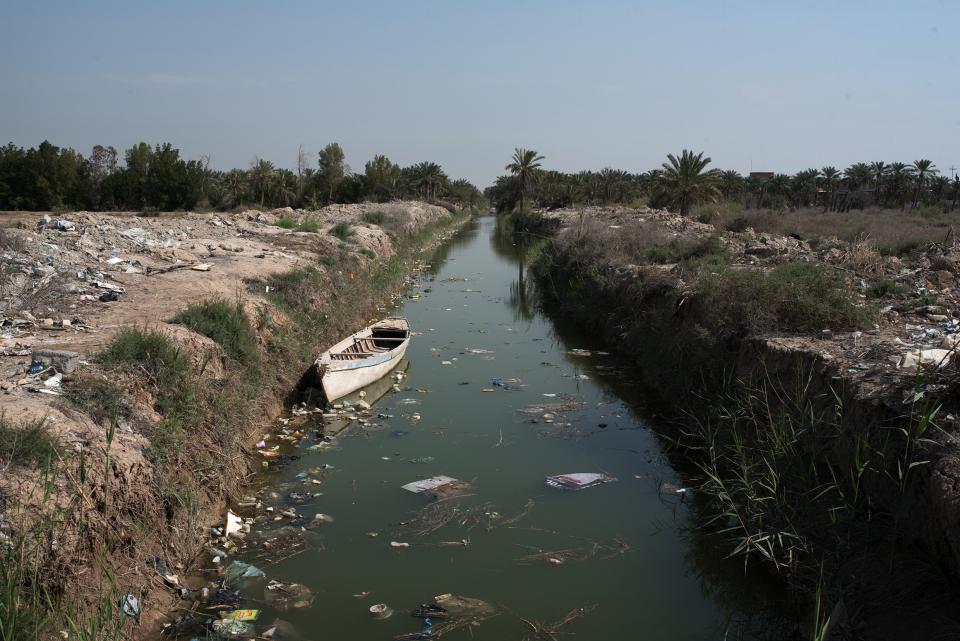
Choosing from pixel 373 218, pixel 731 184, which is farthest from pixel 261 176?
pixel 731 184

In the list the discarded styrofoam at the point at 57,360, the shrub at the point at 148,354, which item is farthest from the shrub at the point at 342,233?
the discarded styrofoam at the point at 57,360

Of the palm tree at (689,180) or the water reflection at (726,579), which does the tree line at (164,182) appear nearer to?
the palm tree at (689,180)

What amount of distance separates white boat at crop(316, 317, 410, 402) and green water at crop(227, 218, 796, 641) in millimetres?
496

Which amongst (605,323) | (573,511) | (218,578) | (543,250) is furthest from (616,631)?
(543,250)

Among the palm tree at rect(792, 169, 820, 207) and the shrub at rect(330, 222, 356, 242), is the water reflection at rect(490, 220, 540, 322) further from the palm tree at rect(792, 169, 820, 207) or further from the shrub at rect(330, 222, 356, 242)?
the palm tree at rect(792, 169, 820, 207)

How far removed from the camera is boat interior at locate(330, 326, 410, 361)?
1145cm

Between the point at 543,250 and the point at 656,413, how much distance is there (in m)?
17.8

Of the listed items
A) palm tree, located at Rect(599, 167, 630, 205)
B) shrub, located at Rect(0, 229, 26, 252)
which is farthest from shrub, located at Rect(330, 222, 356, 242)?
palm tree, located at Rect(599, 167, 630, 205)

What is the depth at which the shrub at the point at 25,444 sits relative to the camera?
14.6ft

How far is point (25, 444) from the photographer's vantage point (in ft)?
14.9

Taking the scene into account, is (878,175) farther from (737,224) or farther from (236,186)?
(236,186)

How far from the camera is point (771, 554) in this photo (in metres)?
5.27

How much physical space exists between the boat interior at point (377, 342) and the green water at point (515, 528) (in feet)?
2.38

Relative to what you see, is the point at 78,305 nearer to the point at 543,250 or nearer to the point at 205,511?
the point at 205,511
